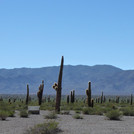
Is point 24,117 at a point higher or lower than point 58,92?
lower

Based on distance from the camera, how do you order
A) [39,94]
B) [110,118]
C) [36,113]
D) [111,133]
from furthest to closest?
[39,94]
[36,113]
[110,118]
[111,133]

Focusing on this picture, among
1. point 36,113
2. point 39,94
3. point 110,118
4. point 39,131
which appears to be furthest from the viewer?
point 39,94

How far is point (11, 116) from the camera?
25.4 metres

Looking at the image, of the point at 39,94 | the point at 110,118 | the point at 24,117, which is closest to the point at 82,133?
the point at 110,118

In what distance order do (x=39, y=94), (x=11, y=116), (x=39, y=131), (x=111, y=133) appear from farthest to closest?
(x=39, y=94)
(x=11, y=116)
(x=111, y=133)
(x=39, y=131)

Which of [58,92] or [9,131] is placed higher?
[58,92]

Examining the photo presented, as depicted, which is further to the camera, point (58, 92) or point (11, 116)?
point (58, 92)

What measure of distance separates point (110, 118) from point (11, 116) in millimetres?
7986

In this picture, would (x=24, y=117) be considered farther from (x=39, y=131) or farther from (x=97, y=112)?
(x=39, y=131)

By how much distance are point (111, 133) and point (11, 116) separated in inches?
454

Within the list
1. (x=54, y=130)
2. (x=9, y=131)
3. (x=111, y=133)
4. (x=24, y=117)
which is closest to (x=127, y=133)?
(x=111, y=133)

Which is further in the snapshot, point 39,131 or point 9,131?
point 9,131

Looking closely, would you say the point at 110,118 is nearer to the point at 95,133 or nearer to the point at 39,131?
the point at 95,133

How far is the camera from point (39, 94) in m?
41.8
